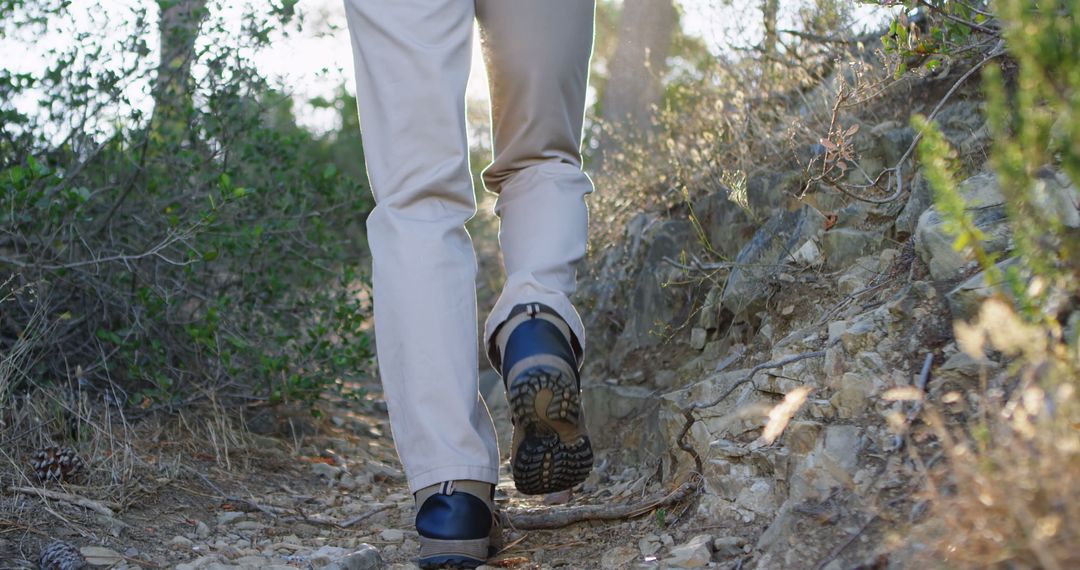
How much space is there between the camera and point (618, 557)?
2.05m

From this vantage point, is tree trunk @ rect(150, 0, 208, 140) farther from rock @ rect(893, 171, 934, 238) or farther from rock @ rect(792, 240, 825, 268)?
rock @ rect(893, 171, 934, 238)

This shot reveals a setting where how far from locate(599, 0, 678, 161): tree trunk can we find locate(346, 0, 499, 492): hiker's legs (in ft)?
12.2

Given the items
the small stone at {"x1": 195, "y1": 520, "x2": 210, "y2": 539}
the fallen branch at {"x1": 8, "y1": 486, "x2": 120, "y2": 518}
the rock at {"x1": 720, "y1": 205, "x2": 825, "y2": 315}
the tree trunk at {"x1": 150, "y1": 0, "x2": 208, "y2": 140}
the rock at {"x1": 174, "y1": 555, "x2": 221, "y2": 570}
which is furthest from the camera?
the tree trunk at {"x1": 150, "y1": 0, "x2": 208, "y2": 140}

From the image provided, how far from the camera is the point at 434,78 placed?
198cm

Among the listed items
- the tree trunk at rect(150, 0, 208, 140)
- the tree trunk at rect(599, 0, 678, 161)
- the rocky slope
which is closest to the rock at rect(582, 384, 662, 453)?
the rocky slope

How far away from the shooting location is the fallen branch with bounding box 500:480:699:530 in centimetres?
221

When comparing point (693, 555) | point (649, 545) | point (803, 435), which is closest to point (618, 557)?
point (649, 545)

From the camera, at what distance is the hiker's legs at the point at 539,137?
83.3 inches

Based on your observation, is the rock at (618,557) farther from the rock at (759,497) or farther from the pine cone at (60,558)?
the pine cone at (60,558)

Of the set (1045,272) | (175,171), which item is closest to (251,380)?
(175,171)

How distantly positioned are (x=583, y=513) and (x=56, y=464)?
4.45 feet

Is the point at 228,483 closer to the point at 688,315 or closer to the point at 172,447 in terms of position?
the point at 172,447

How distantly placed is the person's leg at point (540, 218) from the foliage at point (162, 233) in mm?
1191

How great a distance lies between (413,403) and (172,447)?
143 cm
